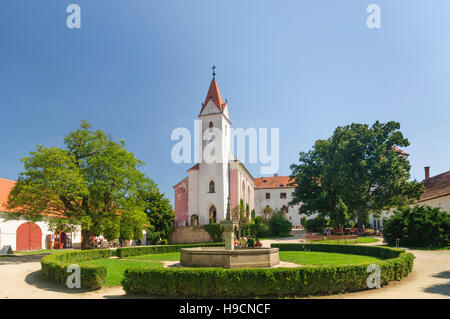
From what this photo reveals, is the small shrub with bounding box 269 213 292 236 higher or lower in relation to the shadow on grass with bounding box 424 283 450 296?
lower

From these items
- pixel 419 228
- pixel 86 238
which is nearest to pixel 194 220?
pixel 86 238

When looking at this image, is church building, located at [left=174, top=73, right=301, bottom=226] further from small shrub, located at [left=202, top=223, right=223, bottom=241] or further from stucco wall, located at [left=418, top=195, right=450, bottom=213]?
stucco wall, located at [left=418, top=195, right=450, bottom=213]

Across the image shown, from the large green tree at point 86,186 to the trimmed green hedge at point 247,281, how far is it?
13.9m

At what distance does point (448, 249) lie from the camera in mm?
21422

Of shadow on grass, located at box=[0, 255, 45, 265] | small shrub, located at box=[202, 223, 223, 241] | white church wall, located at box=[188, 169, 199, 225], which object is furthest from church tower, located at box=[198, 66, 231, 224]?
shadow on grass, located at box=[0, 255, 45, 265]

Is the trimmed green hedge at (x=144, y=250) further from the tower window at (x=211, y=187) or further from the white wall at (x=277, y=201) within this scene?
the white wall at (x=277, y=201)

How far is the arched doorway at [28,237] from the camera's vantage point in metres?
30.4

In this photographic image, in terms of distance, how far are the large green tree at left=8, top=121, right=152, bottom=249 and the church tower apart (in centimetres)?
1786

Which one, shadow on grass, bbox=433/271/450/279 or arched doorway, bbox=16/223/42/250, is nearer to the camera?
shadow on grass, bbox=433/271/450/279

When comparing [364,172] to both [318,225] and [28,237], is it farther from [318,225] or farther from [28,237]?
[28,237]

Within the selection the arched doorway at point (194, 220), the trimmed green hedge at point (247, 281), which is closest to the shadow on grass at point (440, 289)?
the trimmed green hedge at point (247, 281)

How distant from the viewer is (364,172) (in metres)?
35.7

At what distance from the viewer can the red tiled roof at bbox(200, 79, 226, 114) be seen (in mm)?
45312
